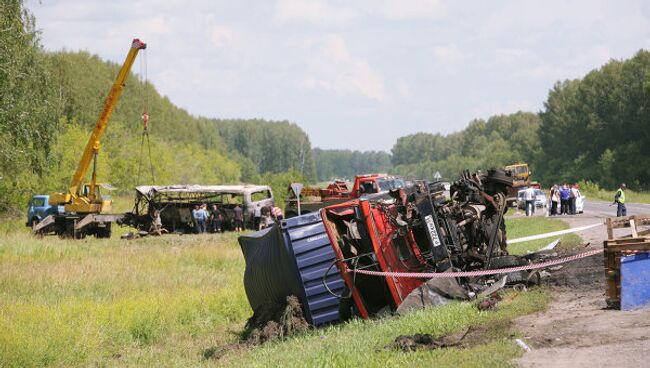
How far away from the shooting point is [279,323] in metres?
13.6

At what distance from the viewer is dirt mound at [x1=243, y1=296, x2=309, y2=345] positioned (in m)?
13.3

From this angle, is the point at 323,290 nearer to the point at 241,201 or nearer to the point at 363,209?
the point at 363,209

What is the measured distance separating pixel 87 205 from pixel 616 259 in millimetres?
32141

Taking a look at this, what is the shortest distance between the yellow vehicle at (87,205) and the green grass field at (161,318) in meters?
8.27

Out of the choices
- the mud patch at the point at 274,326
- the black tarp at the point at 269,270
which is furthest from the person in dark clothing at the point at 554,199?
the mud patch at the point at 274,326

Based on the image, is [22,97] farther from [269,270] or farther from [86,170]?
[269,270]

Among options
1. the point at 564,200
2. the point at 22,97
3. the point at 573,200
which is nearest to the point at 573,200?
the point at 573,200

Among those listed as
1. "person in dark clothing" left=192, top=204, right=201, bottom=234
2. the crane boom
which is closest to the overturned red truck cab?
"person in dark clothing" left=192, top=204, right=201, bottom=234

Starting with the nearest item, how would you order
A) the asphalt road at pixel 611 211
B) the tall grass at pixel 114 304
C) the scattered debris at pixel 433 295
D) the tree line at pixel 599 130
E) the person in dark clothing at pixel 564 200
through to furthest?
1. the scattered debris at pixel 433 295
2. the tall grass at pixel 114 304
3. the person in dark clothing at pixel 564 200
4. the asphalt road at pixel 611 211
5. the tree line at pixel 599 130

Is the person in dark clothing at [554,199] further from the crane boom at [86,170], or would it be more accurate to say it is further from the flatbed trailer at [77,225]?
the crane boom at [86,170]

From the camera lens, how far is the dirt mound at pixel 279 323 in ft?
43.7

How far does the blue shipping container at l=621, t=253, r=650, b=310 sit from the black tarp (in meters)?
5.00

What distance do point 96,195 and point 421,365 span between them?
34.6 metres

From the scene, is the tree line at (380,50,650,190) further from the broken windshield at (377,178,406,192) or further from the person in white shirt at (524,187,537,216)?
the broken windshield at (377,178,406,192)
